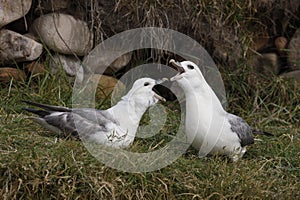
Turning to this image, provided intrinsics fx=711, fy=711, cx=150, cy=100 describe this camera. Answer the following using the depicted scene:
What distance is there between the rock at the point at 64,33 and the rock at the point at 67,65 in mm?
52

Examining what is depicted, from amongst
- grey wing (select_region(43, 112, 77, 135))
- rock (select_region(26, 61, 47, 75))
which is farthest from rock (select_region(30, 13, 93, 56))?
grey wing (select_region(43, 112, 77, 135))

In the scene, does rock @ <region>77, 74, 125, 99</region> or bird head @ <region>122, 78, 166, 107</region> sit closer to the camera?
bird head @ <region>122, 78, 166, 107</region>

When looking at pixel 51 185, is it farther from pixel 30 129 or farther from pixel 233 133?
pixel 233 133

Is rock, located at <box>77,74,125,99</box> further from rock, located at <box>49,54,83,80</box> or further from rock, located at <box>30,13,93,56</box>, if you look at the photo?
rock, located at <box>30,13,93,56</box>

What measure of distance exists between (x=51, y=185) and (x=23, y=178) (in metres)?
0.15

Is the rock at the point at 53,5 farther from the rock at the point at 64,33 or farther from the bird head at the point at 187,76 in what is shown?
the bird head at the point at 187,76

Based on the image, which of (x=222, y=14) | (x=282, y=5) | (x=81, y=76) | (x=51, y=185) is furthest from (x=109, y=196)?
(x=282, y=5)

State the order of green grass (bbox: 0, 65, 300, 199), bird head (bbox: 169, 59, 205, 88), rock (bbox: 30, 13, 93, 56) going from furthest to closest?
1. rock (bbox: 30, 13, 93, 56)
2. bird head (bbox: 169, 59, 205, 88)
3. green grass (bbox: 0, 65, 300, 199)

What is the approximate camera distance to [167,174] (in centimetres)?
393

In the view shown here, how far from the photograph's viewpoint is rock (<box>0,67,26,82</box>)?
5543 millimetres

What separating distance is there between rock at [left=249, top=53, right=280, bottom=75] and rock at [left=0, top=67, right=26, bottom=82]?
214 cm

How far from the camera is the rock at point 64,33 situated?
18.5 ft

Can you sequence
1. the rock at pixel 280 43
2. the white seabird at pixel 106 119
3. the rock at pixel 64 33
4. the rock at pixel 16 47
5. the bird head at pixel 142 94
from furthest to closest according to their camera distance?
the rock at pixel 280 43 < the rock at pixel 64 33 < the rock at pixel 16 47 < the bird head at pixel 142 94 < the white seabird at pixel 106 119

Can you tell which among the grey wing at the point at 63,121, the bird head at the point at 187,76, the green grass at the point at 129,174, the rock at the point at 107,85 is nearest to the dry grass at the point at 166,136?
the green grass at the point at 129,174
